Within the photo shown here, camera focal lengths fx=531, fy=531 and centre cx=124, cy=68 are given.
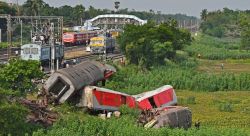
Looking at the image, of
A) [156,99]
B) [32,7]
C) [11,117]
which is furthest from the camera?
[32,7]

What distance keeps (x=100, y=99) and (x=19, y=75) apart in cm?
552

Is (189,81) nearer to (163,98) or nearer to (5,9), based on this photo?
(163,98)

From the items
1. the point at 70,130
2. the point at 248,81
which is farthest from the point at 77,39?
the point at 70,130

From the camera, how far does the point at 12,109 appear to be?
24.1 meters

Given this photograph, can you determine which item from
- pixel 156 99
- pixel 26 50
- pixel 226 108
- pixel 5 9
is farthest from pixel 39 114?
pixel 5 9

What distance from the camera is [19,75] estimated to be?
31703 millimetres

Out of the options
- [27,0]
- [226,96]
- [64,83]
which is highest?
[27,0]

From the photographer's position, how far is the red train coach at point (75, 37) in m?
96.9

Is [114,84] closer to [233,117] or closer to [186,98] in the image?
[186,98]

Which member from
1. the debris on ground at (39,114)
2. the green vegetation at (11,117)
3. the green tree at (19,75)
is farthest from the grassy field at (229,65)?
the green vegetation at (11,117)

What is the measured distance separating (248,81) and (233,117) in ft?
59.8

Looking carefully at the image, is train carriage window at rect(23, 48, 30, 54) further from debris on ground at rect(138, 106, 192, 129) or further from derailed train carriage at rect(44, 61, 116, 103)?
debris on ground at rect(138, 106, 192, 129)

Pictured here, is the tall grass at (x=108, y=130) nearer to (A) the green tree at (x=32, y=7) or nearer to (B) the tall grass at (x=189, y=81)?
(B) the tall grass at (x=189, y=81)

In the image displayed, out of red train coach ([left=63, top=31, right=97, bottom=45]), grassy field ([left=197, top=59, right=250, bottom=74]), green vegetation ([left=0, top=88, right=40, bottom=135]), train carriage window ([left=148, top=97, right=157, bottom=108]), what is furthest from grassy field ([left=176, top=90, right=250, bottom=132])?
red train coach ([left=63, top=31, right=97, bottom=45])
